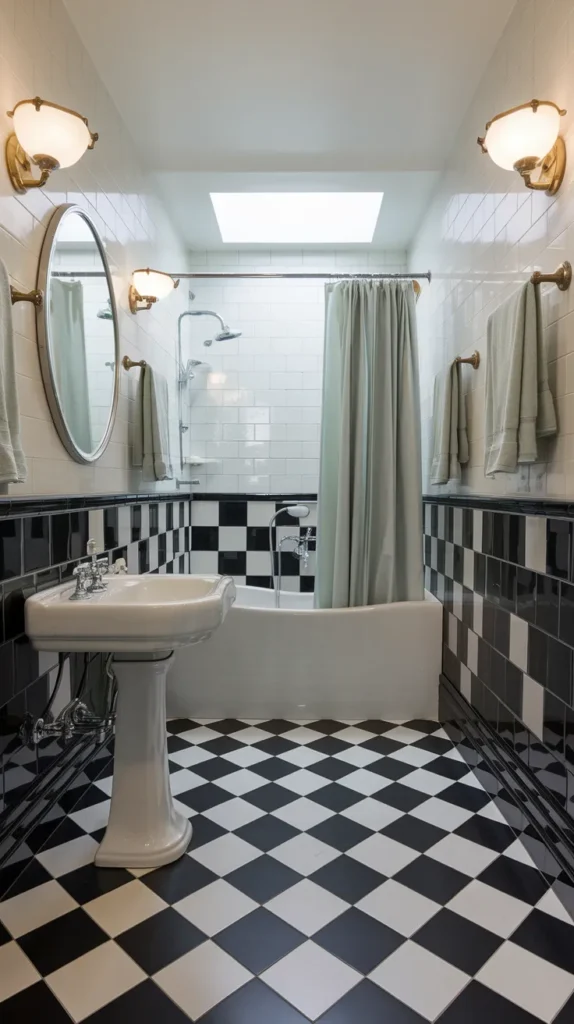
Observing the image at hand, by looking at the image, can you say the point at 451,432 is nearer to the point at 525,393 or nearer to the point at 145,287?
the point at 525,393

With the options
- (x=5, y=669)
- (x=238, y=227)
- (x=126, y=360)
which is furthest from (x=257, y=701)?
(x=238, y=227)

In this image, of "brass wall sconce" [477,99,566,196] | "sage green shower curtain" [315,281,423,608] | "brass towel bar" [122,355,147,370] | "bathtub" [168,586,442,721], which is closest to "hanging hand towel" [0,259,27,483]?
"brass towel bar" [122,355,147,370]

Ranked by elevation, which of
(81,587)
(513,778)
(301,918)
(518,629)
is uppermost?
(81,587)

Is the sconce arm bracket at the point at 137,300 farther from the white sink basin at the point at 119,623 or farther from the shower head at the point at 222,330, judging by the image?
the white sink basin at the point at 119,623

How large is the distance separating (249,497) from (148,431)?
1.09m

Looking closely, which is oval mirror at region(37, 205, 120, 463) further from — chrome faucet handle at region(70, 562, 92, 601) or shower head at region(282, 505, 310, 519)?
shower head at region(282, 505, 310, 519)

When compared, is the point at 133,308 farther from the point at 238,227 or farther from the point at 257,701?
the point at 257,701

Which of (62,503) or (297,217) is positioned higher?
(297,217)

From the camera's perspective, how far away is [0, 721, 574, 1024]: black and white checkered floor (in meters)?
1.13

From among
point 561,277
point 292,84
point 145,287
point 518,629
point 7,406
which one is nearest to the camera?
point 7,406

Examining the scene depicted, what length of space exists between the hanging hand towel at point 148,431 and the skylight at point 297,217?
1.12 m

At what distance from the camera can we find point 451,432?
2408 millimetres

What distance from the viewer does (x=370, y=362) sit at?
104 inches

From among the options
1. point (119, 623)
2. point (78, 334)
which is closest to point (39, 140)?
point (78, 334)
